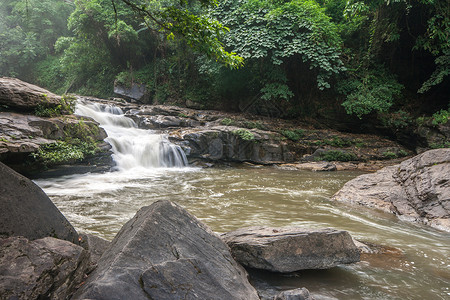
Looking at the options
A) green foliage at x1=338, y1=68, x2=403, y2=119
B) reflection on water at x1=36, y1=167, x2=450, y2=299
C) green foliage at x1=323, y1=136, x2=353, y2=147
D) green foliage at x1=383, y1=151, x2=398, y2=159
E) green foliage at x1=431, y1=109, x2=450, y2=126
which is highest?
green foliage at x1=338, y1=68, x2=403, y2=119

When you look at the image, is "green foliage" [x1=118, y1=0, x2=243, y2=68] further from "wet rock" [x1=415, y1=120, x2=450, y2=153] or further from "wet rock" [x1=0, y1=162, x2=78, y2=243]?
"wet rock" [x1=415, y1=120, x2=450, y2=153]

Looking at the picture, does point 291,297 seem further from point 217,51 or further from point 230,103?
point 230,103

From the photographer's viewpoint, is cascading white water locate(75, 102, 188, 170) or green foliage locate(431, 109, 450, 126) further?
green foliage locate(431, 109, 450, 126)

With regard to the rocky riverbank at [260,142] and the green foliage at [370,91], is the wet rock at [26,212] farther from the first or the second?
the green foliage at [370,91]

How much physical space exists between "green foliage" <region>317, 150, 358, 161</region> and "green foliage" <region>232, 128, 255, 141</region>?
3.39 meters

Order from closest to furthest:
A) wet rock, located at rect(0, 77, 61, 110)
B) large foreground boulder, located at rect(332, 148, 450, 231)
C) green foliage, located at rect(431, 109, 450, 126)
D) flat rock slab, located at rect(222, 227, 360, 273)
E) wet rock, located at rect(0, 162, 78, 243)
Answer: wet rock, located at rect(0, 162, 78, 243) → flat rock slab, located at rect(222, 227, 360, 273) → large foreground boulder, located at rect(332, 148, 450, 231) → wet rock, located at rect(0, 77, 61, 110) → green foliage, located at rect(431, 109, 450, 126)

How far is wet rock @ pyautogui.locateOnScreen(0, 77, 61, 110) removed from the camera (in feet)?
23.7

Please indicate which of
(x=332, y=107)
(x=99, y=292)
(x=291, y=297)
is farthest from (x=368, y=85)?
(x=99, y=292)

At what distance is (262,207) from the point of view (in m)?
5.72

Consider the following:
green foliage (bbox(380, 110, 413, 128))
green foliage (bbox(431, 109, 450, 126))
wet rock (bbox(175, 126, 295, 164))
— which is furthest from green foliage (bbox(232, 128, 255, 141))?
green foliage (bbox(431, 109, 450, 126))

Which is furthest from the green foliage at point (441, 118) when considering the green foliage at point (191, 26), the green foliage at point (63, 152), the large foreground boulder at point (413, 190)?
the green foliage at point (63, 152)

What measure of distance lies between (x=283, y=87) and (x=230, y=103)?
161 inches

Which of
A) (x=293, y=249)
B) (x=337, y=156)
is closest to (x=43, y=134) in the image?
(x=293, y=249)

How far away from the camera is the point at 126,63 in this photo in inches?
794
